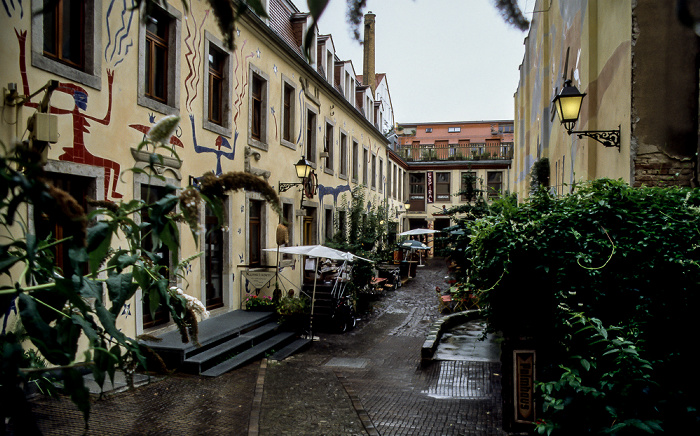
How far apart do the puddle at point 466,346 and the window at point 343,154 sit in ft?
32.9

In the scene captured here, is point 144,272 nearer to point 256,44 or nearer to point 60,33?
point 60,33

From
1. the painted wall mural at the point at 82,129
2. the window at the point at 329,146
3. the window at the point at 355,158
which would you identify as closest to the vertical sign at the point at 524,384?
the painted wall mural at the point at 82,129

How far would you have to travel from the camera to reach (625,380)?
156 inches

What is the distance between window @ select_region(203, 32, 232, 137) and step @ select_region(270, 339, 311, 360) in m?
5.07

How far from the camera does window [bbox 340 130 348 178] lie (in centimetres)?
2050

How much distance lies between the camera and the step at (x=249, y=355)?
820 centimetres

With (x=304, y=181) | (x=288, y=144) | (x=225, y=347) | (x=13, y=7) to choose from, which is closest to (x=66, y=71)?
(x=13, y=7)

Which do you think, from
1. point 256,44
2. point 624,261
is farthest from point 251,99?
point 624,261

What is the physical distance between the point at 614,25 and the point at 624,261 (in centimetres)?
426

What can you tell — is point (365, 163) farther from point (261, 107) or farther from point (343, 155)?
point (261, 107)

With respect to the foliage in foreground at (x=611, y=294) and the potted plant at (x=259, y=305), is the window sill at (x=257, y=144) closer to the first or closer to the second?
the potted plant at (x=259, y=305)

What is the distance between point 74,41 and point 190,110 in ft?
9.10

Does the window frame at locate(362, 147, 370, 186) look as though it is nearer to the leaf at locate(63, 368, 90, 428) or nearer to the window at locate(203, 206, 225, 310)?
the window at locate(203, 206, 225, 310)

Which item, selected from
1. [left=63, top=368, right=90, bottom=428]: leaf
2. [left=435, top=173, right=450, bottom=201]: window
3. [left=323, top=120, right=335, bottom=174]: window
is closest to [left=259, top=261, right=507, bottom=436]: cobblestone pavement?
[left=63, top=368, right=90, bottom=428]: leaf
